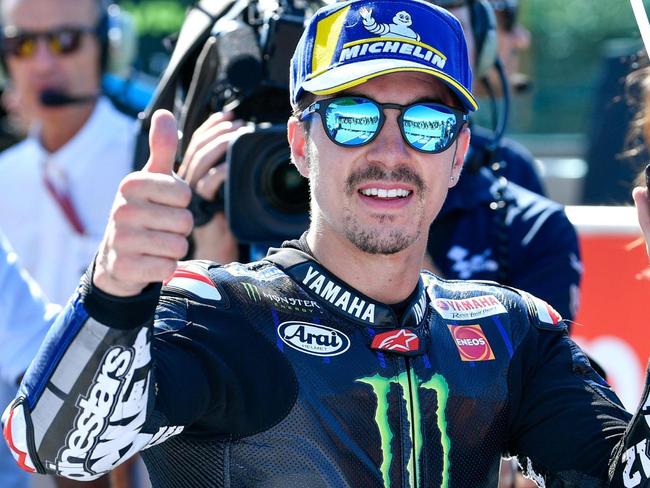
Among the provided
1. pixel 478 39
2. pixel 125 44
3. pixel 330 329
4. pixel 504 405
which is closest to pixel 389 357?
pixel 330 329

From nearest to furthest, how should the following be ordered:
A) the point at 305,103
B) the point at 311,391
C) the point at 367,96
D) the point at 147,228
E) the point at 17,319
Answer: the point at 147,228 < the point at 311,391 < the point at 367,96 < the point at 305,103 < the point at 17,319

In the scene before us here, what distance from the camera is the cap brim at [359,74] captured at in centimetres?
219

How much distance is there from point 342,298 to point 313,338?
11cm

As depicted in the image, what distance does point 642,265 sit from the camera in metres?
4.37

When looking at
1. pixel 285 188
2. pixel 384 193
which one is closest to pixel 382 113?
pixel 384 193

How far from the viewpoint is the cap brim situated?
2.19 m

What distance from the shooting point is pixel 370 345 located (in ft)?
7.24

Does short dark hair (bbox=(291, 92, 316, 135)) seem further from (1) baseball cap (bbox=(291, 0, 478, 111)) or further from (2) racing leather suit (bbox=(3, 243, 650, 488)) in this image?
(2) racing leather suit (bbox=(3, 243, 650, 488))

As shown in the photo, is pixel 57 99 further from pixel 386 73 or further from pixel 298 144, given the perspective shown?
pixel 386 73

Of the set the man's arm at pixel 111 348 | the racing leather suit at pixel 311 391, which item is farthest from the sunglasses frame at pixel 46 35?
the man's arm at pixel 111 348

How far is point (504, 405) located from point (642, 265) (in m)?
2.25

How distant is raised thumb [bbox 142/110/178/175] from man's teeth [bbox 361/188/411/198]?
1.99ft

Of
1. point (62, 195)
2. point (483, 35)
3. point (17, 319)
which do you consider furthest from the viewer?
point (62, 195)

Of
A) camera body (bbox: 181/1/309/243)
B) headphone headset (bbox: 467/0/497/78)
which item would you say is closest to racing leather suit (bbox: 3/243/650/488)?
camera body (bbox: 181/1/309/243)
